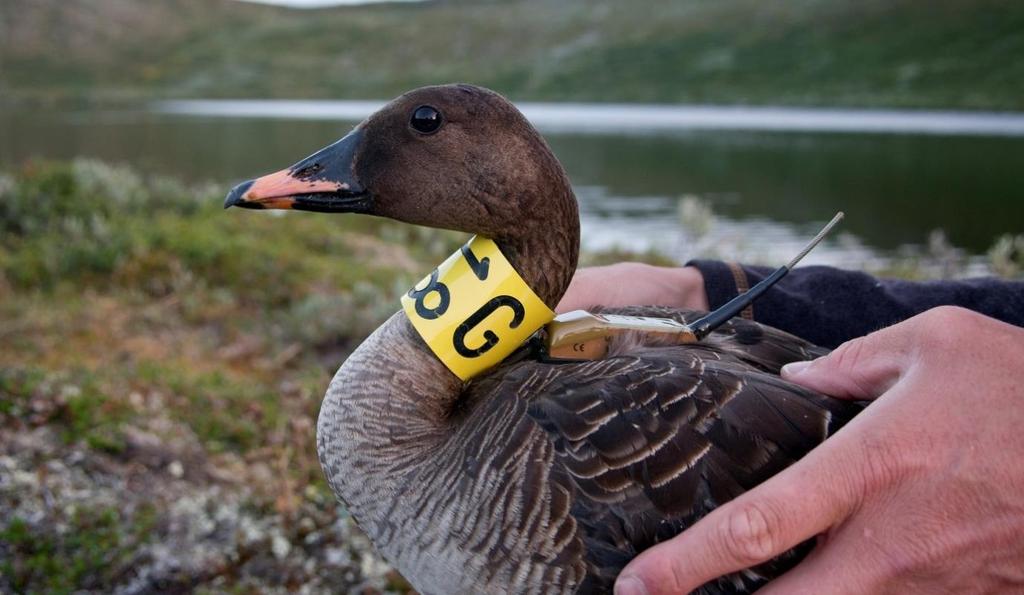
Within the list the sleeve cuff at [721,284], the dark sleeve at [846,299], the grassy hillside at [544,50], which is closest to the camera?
the dark sleeve at [846,299]

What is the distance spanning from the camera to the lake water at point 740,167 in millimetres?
14750

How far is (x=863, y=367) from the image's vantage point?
2328 mm

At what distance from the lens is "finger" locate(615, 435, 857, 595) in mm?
1967

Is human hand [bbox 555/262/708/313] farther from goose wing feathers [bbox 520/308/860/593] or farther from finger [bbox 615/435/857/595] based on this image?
finger [bbox 615/435/857/595]

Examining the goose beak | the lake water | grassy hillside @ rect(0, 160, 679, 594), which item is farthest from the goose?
the lake water

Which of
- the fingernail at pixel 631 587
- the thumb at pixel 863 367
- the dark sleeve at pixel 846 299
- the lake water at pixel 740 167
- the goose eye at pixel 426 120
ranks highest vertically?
the goose eye at pixel 426 120

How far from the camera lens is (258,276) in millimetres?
7973

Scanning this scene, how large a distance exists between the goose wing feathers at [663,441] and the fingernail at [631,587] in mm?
144

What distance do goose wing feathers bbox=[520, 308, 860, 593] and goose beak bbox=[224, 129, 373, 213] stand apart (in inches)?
33.0

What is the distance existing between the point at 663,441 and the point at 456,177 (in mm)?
999

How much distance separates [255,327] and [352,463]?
4677mm

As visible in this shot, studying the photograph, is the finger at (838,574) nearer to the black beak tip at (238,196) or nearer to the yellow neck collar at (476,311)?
the yellow neck collar at (476,311)

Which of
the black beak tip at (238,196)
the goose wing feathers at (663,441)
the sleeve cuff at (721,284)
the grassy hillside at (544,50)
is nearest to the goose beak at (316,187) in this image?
the black beak tip at (238,196)

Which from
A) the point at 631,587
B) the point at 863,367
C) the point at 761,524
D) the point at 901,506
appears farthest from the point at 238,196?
the point at 901,506
